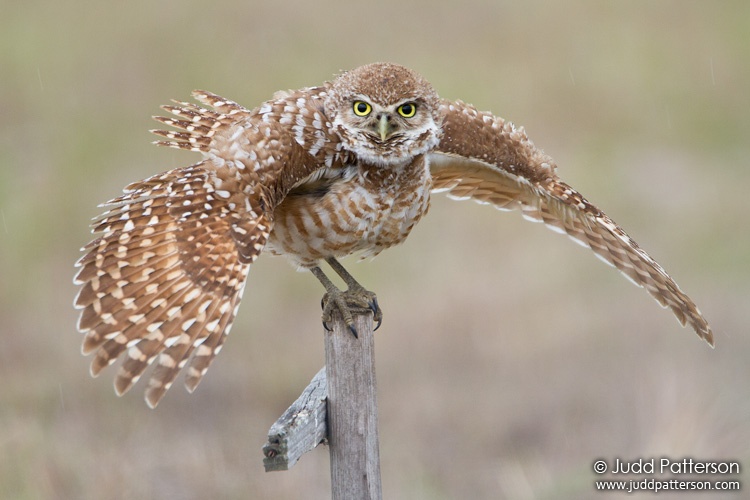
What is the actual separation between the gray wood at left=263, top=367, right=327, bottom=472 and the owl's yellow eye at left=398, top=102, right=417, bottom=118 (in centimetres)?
118

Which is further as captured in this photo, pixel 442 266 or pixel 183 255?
pixel 442 266

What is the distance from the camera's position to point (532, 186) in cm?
501

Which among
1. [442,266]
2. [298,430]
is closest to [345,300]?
[298,430]

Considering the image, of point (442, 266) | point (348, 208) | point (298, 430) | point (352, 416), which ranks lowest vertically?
point (298, 430)

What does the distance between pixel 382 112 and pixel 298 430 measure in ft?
4.72

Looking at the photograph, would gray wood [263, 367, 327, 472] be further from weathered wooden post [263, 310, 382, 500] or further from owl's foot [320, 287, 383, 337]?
owl's foot [320, 287, 383, 337]

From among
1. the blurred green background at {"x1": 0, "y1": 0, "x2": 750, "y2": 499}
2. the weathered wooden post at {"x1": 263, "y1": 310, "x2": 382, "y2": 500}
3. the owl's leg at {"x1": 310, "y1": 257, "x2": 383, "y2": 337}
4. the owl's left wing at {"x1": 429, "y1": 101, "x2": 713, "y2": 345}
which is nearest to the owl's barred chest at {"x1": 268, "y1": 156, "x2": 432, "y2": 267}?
the owl's leg at {"x1": 310, "y1": 257, "x2": 383, "y2": 337}

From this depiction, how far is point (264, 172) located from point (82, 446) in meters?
3.70

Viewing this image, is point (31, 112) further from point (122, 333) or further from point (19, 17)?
point (122, 333)

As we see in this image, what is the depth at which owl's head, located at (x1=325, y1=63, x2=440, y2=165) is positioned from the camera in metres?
4.21

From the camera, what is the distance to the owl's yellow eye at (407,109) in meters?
4.27

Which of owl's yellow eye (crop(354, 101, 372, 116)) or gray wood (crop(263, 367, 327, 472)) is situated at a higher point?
owl's yellow eye (crop(354, 101, 372, 116))

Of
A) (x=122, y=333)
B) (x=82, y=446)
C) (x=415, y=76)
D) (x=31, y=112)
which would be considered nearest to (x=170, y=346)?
(x=122, y=333)

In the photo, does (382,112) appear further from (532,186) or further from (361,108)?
(532,186)
